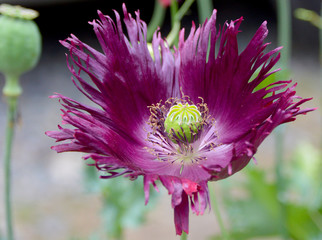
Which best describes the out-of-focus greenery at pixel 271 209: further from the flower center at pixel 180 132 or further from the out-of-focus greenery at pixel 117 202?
the flower center at pixel 180 132

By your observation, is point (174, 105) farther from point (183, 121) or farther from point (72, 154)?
point (72, 154)

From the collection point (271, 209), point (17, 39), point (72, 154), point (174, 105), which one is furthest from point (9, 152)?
point (72, 154)

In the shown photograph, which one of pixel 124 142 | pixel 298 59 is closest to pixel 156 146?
pixel 124 142

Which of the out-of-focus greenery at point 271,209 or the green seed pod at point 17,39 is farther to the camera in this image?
the out-of-focus greenery at point 271,209

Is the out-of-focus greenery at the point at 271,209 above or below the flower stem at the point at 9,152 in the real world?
below

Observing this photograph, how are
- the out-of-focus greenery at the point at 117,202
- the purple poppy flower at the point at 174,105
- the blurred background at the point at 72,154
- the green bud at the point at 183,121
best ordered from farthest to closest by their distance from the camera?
1. the blurred background at the point at 72,154
2. the out-of-focus greenery at the point at 117,202
3. the green bud at the point at 183,121
4. the purple poppy flower at the point at 174,105

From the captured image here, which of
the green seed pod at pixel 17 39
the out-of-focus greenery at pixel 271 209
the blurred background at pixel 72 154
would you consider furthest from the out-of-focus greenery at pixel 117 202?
the green seed pod at pixel 17 39

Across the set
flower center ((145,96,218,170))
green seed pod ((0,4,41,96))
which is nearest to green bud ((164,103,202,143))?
flower center ((145,96,218,170))
